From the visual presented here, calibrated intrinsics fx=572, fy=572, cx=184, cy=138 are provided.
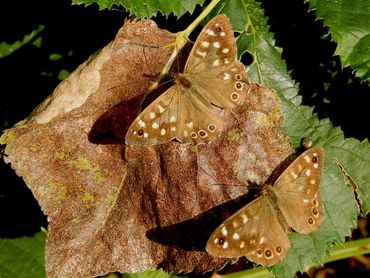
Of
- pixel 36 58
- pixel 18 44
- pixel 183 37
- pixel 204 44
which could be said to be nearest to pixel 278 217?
pixel 204 44

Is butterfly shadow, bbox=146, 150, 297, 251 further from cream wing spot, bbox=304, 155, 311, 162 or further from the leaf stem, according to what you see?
the leaf stem

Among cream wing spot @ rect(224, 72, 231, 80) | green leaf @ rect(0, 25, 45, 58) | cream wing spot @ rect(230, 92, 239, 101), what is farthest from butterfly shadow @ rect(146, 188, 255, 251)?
green leaf @ rect(0, 25, 45, 58)

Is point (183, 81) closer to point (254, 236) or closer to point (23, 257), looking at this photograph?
point (254, 236)

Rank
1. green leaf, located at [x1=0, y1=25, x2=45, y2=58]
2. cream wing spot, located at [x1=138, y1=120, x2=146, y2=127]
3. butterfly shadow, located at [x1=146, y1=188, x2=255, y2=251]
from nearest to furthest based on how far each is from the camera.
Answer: cream wing spot, located at [x1=138, y1=120, x2=146, y2=127] < butterfly shadow, located at [x1=146, y1=188, x2=255, y2=251] < green leaf, located at [x1=0, y1=25, x2=45, y2=58]

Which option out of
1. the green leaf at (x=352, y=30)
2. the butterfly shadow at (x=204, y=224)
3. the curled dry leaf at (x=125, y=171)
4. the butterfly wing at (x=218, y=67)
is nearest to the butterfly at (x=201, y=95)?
the butterfly wing at (x=218, y=67)

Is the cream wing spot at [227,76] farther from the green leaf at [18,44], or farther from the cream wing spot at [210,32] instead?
the green leaf at [18,44]

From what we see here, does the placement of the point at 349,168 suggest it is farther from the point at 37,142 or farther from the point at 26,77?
the point at 26,77
